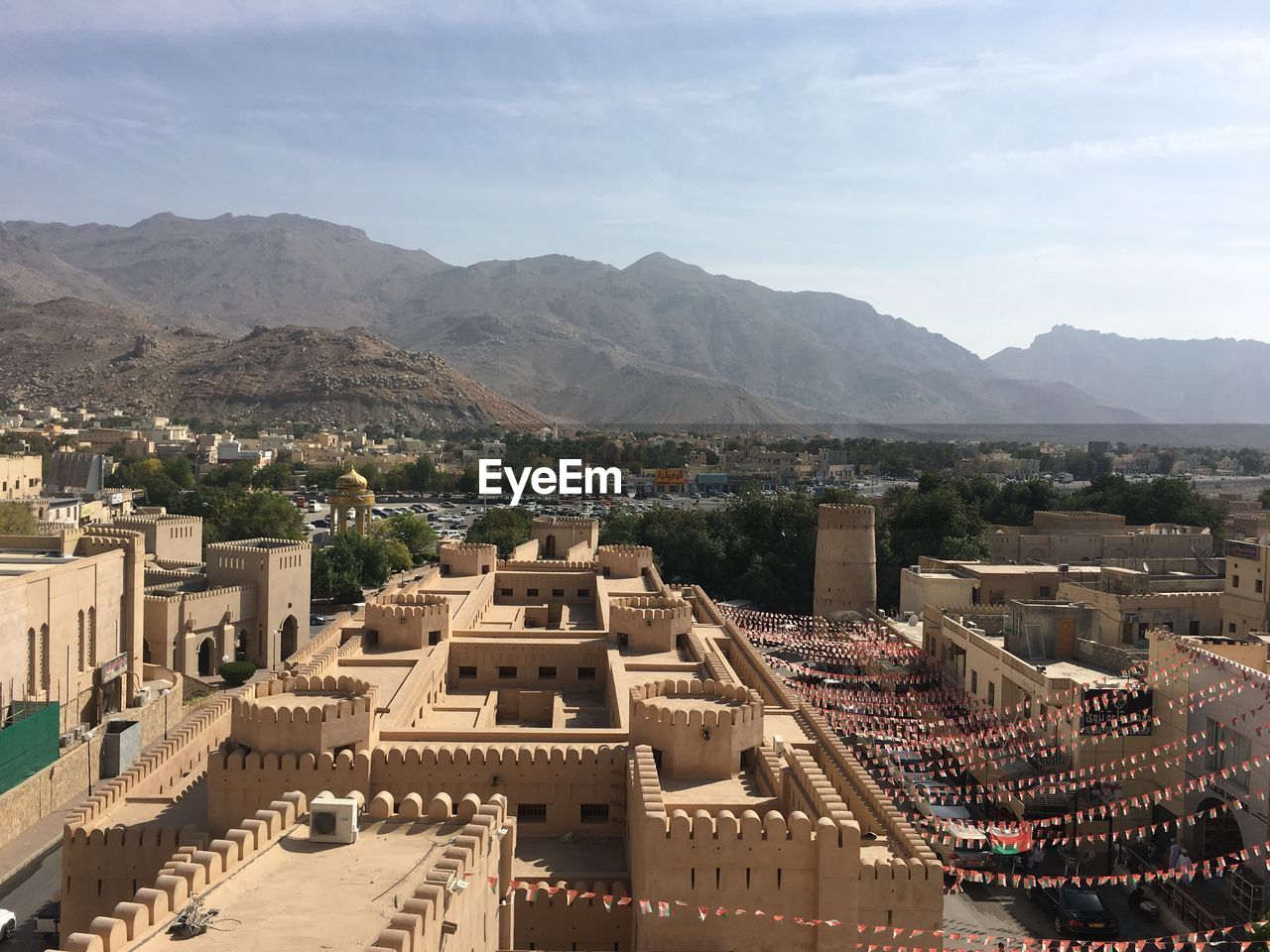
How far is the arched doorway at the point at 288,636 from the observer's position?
3772 cm

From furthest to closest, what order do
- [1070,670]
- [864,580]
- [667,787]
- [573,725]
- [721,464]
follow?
1. [721,464]
2. [864,580]
3. [1070,670]
4. [573,725]
5. [667,787]

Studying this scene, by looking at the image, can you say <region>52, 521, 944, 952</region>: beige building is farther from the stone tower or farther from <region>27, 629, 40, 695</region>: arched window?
the stone tower

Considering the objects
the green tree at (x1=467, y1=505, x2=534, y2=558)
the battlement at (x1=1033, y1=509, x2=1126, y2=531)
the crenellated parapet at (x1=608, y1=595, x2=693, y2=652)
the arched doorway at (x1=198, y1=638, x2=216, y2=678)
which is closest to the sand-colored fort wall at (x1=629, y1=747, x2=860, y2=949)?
the crenellated parapet at (x1=608, y1=595, x2=693, y2=652)

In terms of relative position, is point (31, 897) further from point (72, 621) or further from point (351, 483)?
point (351, 483)

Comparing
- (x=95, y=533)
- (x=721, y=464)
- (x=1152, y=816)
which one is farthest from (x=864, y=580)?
(x=721, y=464)

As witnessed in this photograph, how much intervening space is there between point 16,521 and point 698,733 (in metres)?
34.9

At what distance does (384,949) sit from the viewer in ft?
25.9

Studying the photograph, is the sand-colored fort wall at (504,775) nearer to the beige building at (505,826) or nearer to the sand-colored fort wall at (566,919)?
the beige building at (505,826)

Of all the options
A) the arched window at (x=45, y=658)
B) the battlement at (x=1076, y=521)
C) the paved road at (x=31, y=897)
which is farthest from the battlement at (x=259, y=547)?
the battlement at (x=1076, y=521)

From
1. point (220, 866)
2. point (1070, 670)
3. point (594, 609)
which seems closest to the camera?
point (220, 866)

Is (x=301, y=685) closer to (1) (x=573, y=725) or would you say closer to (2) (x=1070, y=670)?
(1) (x=573, y=725)

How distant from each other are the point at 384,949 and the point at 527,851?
7578 mm

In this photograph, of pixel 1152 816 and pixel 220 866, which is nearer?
pixel 220 866

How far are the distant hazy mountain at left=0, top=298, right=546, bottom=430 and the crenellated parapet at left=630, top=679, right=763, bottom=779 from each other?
161 metres
